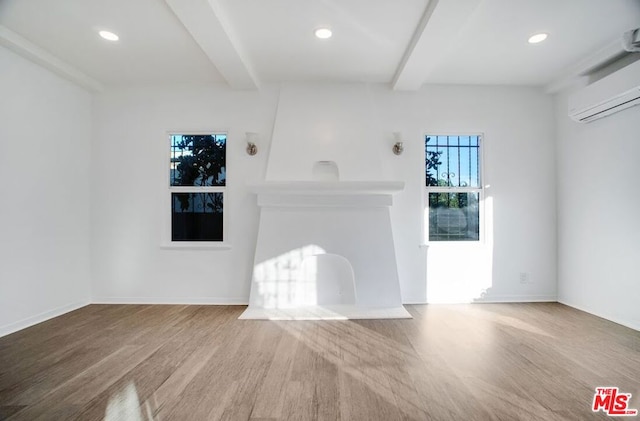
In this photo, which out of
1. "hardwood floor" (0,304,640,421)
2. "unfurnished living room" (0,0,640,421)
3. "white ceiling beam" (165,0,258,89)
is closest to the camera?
"hardwood floor" (0,304,640,421)

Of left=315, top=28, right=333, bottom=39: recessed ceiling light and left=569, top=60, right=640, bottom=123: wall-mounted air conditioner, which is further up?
left=315, top=28, right=333, bottom=39: recessed ceiling light

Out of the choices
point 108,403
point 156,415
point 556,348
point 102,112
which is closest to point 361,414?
point 156,415

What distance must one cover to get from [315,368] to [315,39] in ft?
8.91

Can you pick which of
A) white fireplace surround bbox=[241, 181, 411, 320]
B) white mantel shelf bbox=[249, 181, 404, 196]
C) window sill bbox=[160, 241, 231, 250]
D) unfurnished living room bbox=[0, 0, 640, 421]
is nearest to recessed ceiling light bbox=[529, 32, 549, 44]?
unfurnished living room bbox=[0, 0, 640, 421]

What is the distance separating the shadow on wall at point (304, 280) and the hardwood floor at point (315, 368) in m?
0.44

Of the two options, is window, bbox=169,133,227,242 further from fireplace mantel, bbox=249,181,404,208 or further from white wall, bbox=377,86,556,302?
white wall, bbox=377,86,556,302

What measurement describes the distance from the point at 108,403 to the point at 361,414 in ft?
4.53

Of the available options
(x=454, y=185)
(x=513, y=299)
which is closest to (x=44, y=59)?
(x=454, y=185)

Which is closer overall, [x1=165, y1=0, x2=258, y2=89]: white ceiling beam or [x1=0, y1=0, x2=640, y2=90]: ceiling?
[x1=165, y1=0, x2=258, y2=89]: white ceiling beam

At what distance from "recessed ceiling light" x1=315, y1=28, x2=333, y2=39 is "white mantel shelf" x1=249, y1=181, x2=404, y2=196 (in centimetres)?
138

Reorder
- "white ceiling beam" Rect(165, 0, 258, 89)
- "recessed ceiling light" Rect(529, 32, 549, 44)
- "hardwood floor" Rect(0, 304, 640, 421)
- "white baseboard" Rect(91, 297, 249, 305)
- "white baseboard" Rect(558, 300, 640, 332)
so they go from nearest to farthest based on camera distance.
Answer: "hardwood floor" Rect(0, 304, 640, 421)
"white ceiling beam" Rect(165, 0, 258, 89)
"recessed ceiling light" Rect(529, 32, 549, 44)
"white baseboard" Rect(558, 300, 640, 332)
"white baseboard" Rect(91, 297, 249, 305)

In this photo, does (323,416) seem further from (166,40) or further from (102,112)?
(102,112)

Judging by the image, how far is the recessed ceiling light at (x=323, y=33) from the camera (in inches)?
114

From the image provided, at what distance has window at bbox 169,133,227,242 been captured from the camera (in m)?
4.15
